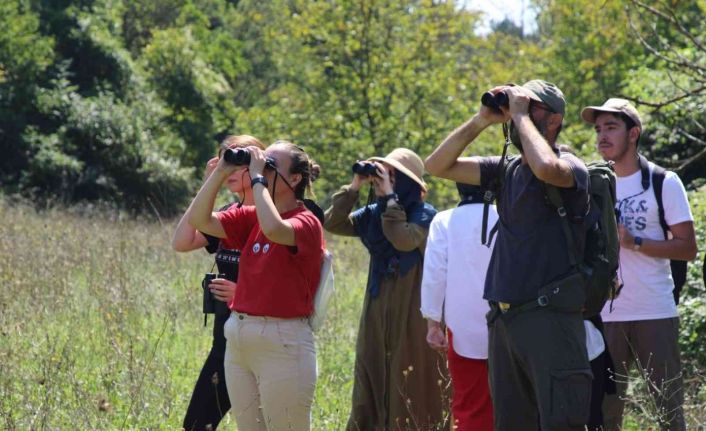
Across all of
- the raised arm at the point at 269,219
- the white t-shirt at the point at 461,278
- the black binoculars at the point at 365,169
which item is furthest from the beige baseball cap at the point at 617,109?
the raised arm at the point at 269,219

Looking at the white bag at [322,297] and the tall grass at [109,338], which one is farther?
the tall grass at [109,338]

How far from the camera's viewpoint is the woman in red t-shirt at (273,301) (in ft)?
15.7

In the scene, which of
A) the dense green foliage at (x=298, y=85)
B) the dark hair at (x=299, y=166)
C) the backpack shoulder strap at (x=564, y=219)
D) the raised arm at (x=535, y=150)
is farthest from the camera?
the dense green foliage at (x=298, y=85)

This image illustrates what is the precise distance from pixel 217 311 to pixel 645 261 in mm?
2237

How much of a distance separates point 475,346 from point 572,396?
40.4 inches

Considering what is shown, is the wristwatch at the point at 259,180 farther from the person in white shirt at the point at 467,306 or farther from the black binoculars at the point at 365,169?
the black binoculars at the point at 365,169

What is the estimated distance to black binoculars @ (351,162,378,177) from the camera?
5.95 metres

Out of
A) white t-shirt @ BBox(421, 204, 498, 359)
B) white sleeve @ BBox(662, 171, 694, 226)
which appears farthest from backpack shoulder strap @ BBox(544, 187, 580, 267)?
white sleeve @ BBox(662, 171, 694, 226)

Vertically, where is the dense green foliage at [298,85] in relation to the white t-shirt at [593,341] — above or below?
above

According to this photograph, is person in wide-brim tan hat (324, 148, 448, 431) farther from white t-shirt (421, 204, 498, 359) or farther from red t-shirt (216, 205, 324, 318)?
red t-shirt (216, 205, 324, 318)

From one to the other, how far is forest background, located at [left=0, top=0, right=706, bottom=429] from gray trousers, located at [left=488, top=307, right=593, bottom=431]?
2226mm

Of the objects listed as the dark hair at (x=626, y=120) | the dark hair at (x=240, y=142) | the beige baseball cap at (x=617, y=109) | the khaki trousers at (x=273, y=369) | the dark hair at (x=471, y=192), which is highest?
the beige baseball cap at (x=617, y=109)

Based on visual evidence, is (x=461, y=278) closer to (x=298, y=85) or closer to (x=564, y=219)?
(x=564, y=219)

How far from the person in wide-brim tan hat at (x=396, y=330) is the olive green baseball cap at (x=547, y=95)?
5.80ft
